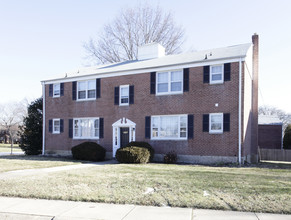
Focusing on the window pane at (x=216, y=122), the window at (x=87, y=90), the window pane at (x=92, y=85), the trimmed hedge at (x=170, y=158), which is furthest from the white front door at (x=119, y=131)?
the window pane at (x=216, y=122)

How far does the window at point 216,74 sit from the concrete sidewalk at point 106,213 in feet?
36.5

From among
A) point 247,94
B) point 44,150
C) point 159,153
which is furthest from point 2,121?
point 247,94

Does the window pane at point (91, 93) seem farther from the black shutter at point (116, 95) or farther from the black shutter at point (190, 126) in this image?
the black shutter at point (190, 126)

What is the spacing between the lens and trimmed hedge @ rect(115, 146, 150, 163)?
15398mm

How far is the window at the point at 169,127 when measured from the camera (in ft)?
55.3

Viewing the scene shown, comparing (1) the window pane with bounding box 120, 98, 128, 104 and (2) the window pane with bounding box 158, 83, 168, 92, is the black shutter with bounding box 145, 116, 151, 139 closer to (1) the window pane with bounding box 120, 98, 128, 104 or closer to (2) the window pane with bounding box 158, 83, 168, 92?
(2) the window pane with bounding box 158, 83, 168, 92

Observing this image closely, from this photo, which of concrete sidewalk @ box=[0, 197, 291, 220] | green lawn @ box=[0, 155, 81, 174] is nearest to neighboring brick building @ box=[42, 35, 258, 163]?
green lawn @ box=[0, 155, 81, 174]

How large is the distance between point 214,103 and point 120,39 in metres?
22.8

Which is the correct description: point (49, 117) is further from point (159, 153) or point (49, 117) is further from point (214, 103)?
point (214, 103)

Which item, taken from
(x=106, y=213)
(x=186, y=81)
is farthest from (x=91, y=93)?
(x=106, y=213)

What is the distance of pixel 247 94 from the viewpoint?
659 inches

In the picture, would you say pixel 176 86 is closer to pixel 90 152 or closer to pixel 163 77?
pixel 163 77

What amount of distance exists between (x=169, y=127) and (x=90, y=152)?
5.26 meters

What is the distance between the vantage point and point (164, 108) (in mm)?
17406
